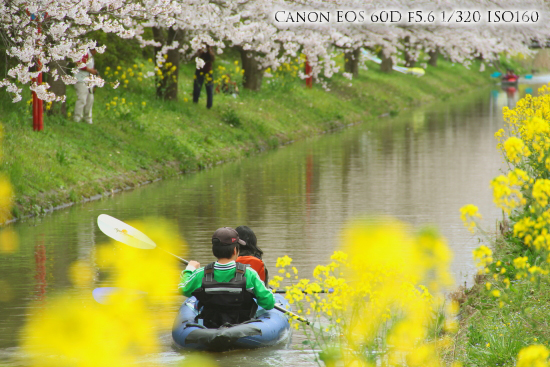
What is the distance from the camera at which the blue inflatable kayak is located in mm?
7191

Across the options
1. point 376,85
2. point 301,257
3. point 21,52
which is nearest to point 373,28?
point 376,85

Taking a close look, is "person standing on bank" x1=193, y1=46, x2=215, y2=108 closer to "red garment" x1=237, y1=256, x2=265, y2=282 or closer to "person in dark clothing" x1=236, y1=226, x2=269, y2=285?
"person in dark clothing" x1=236, y1=226, x2=269, y2=285

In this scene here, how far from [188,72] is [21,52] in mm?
16126

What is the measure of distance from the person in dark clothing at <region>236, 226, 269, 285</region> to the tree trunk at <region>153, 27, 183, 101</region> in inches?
611

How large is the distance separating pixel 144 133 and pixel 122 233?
10564 millimetres

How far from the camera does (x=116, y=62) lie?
23391mm

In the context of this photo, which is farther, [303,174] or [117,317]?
[303,174]

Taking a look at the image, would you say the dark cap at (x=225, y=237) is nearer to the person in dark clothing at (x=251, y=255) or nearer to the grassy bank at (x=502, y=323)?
the person in dark clothing at (x=251, y=255)

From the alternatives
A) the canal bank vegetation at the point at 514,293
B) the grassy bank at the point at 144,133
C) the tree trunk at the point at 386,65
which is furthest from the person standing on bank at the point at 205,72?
the tree trunk at the point at 386,65

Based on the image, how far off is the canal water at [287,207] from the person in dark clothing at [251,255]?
653mm

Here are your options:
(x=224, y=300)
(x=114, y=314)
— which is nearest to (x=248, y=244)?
(x=224, y=300)

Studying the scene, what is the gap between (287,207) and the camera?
584 inches

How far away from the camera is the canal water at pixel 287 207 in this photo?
976cm

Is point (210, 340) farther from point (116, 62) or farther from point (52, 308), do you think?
point (116, 62)
